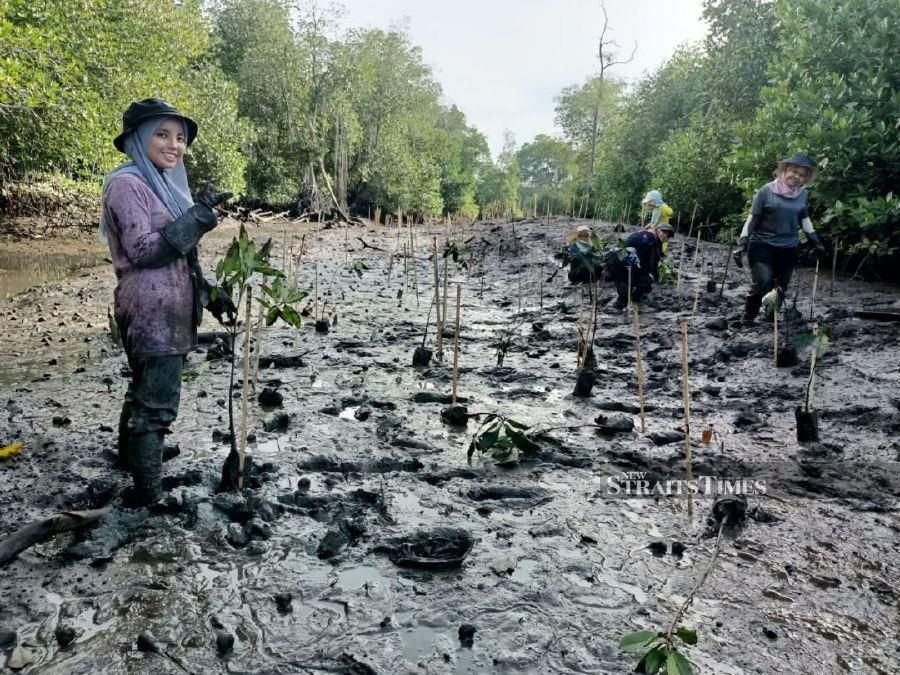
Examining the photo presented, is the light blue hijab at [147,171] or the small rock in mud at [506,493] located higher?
the light blue hijab at [147,171]

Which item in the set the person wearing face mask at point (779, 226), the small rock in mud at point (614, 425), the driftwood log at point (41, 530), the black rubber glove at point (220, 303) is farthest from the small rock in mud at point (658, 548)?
the person wearing face mask at point (779, 226)

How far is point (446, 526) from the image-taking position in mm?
3322

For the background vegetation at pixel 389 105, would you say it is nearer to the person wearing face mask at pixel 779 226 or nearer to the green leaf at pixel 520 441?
the person wearing face mask at pixel 779 226

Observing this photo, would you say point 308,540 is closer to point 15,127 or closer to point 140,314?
point 140,314

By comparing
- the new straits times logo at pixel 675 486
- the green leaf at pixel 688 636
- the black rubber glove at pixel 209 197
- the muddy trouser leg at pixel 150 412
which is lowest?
the new straits times logo at pixel 675 486

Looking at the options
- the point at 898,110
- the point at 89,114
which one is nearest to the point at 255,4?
the point at 89,114

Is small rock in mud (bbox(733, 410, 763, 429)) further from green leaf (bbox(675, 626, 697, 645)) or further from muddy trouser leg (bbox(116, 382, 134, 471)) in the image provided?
muddy trouser leg (bbox(116, 382, 134, 471))

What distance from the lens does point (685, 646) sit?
7.85 feet

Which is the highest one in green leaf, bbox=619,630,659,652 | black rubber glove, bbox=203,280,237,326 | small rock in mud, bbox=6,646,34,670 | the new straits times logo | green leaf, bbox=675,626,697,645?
black rubber glove, bbox=203,280,237,326

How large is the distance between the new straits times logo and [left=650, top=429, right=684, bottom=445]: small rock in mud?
22.0 inches

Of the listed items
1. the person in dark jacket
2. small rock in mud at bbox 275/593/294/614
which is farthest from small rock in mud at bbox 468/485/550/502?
the person in dark jacket

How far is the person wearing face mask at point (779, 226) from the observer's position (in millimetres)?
7125

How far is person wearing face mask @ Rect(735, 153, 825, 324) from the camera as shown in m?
7.12

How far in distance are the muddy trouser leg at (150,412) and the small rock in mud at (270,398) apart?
1.86 metres
